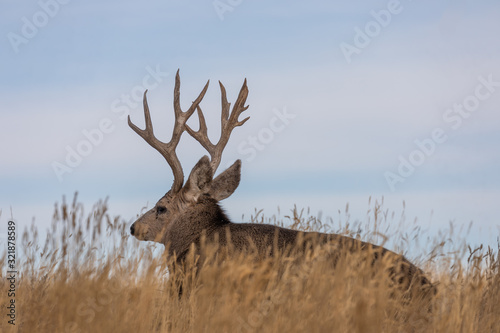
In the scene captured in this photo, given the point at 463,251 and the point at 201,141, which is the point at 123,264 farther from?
the point at 201,141

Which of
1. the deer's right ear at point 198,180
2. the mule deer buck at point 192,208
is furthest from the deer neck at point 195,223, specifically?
the deer's right ear at point 198,180

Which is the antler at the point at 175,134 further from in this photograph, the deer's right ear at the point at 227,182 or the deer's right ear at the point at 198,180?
the deer's right ear at the point at 227,182

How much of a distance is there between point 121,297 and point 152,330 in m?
0.58

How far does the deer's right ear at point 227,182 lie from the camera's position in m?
8.45

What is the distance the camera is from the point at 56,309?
514 centimetres

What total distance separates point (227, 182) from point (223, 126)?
1.34 meters

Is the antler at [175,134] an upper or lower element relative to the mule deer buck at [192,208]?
upper

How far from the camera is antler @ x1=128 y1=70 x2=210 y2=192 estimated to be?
8.71 m

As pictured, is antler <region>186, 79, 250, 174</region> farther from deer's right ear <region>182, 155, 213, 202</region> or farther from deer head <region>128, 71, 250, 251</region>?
deer's right ear <region>182, 155, 213, 202</region>

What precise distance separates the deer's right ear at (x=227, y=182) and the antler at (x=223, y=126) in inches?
30.1

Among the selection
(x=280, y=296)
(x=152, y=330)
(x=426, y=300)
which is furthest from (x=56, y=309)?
(x=426, y=300)

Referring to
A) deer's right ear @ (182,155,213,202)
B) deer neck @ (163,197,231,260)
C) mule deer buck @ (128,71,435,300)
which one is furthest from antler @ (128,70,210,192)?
deer neck @ (163,197,231,260)

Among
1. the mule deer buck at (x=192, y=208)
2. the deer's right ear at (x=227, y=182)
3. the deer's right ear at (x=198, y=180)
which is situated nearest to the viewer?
the mule deer buck at (x=192, y=208)

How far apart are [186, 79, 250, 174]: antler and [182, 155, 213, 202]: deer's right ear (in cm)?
79
